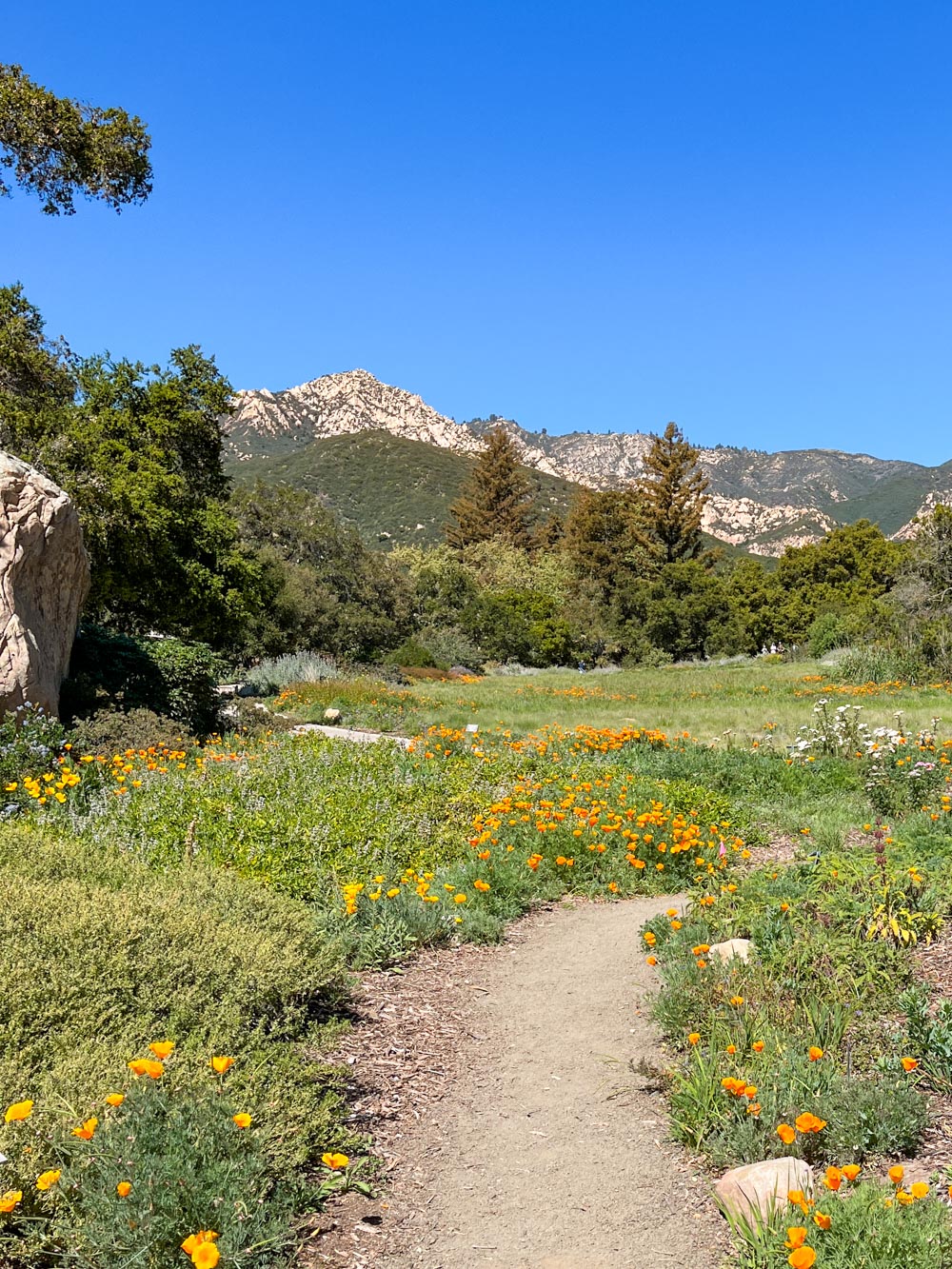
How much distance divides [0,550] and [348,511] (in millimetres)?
64202

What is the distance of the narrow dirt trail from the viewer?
9.86ft

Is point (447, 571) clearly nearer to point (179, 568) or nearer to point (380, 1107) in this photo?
point (179, 568)

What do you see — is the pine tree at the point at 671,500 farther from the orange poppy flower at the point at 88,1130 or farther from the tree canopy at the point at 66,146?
the orange poppy flower at the point at 88,1130

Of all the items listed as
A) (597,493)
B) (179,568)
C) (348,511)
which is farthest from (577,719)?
(348,511)

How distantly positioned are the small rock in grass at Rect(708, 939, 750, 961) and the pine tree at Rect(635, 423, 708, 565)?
152 feet

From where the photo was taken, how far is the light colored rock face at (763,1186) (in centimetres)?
297

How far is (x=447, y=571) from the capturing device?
39031 mm

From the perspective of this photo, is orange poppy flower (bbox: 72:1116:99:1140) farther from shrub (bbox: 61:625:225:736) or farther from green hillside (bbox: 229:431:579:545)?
green hillside (bbox: 229:431:579:545)

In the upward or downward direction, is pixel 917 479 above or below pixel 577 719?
above

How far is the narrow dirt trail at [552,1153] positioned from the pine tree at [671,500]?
46.6m

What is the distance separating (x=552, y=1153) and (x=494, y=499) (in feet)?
198

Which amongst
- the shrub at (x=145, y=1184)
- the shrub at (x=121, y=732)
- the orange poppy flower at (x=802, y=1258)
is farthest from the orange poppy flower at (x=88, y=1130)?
the shrub at (x=121, y=732)

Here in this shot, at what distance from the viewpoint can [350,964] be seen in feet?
17.3

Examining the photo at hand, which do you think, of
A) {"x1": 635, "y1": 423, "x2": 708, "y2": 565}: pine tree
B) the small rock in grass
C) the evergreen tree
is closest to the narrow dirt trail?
the small rock in grass
